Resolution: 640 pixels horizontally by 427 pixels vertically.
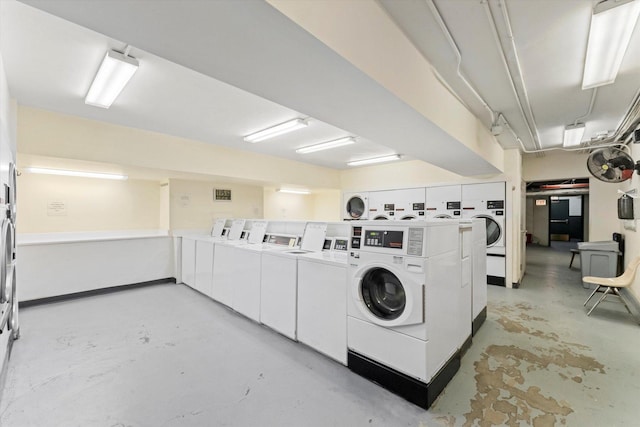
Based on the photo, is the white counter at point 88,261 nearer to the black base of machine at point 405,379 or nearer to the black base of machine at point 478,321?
the black base of machine at point 405,379

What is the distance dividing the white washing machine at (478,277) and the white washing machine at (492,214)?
204 cm

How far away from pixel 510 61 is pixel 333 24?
1.83m

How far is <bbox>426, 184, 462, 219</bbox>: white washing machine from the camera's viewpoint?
5.47 meters

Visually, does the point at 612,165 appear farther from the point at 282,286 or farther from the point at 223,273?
the point at 223,273

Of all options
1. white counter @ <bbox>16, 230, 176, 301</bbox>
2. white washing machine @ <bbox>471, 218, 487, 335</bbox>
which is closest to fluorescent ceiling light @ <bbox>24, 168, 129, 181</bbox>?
white counter @ <bbox>16, 230, 176, 301</bbox>

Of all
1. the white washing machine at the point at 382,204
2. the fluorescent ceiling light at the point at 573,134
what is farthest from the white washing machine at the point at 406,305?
the white washing machine at the point at 382,204

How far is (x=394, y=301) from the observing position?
7.32 feet

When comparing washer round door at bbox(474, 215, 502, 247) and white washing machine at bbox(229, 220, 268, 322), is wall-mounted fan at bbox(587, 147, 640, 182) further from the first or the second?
white washing machine at bbox(229, 220, 268, 322)

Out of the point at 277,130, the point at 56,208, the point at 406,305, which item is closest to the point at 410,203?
the point at 277,130

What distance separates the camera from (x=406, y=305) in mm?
1958

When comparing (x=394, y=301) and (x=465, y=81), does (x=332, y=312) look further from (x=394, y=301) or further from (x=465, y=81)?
(x=465, y=81)

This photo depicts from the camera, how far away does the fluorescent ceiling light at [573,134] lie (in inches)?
154

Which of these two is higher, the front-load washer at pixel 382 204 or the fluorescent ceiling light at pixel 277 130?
the fluorescent ceiling light at pixel 277 130

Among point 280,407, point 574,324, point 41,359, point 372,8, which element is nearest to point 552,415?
point 280,407
